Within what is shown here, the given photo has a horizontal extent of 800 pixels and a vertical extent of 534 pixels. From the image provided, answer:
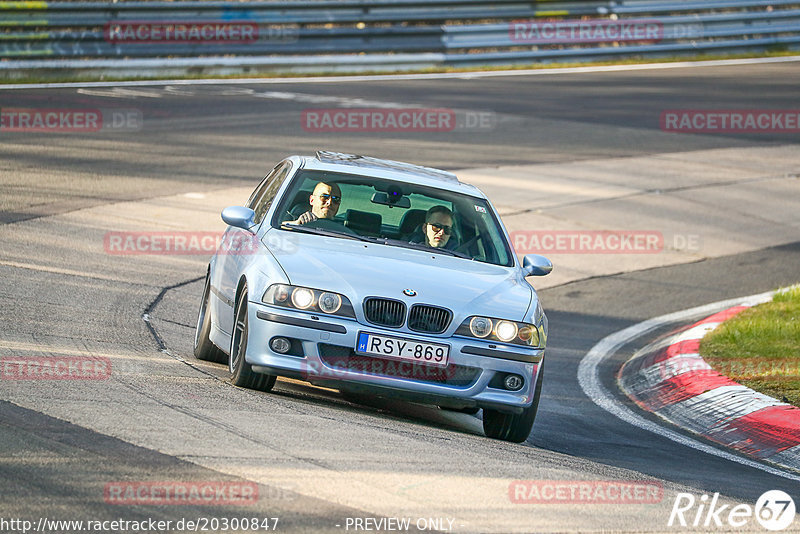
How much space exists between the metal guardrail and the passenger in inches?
619

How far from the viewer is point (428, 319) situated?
24.3ft

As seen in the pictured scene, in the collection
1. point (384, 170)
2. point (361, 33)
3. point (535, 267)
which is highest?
point (361, 33)

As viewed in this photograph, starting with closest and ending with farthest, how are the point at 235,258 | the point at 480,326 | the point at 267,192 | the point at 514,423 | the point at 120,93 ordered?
the point at 480,326 < the point at 514,423 < the point at 235,258 < the point at 267,192 < the point at 120,93

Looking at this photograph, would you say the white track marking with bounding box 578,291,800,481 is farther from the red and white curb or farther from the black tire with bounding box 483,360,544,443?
the black tire with bounding box 483,360,544,443

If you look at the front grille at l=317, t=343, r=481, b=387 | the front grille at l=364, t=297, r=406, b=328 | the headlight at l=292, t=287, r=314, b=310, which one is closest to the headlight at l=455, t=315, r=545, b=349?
the front grille at l=317, t=343, r=481, b=387

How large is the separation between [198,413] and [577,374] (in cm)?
478

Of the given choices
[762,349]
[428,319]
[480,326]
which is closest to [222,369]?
[428,319]

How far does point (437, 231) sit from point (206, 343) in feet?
6.08

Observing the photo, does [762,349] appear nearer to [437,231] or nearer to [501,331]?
[437,231]

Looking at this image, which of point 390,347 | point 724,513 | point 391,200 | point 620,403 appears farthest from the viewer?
point 620,403

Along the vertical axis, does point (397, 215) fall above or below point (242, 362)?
above

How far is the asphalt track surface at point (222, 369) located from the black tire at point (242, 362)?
0.15 meters

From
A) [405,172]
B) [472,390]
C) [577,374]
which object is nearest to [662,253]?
[577,374]

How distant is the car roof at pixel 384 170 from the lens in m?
8.88
